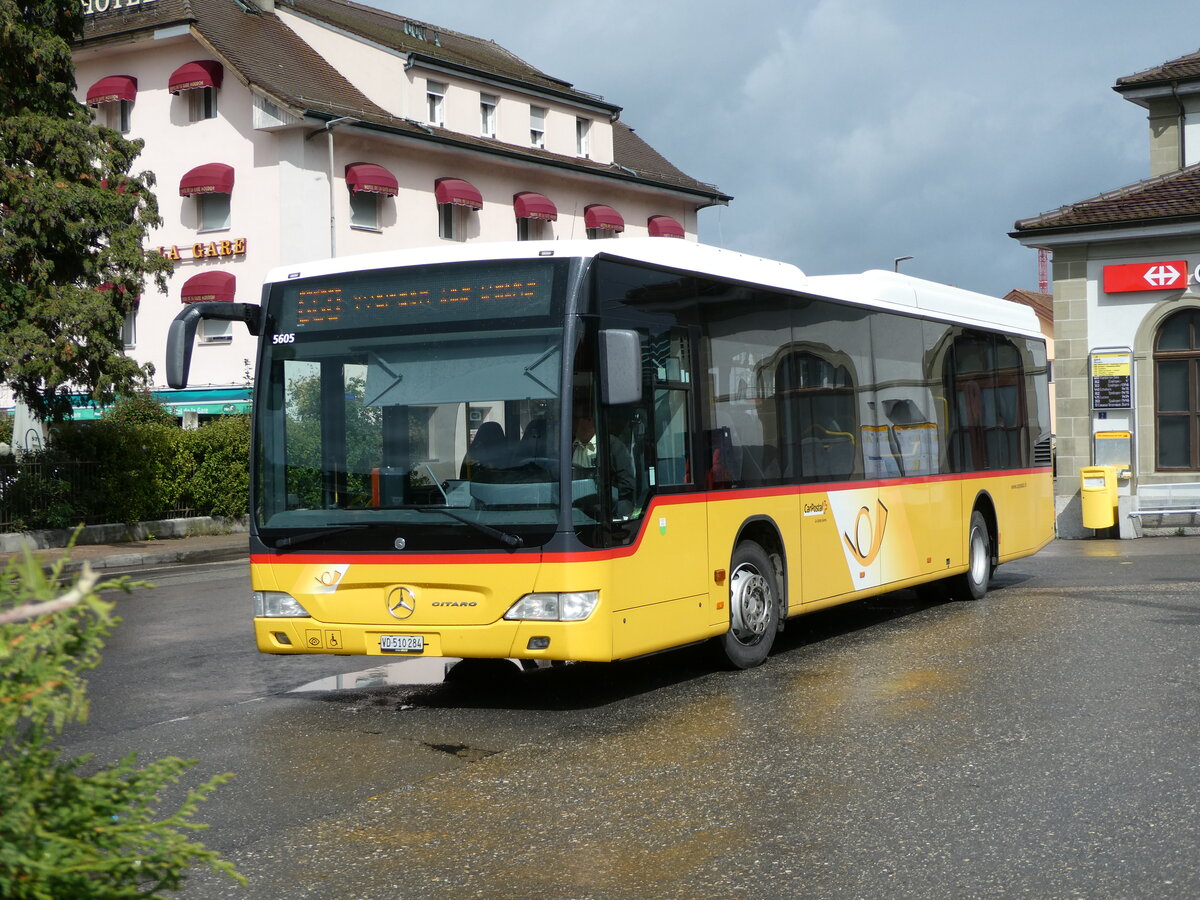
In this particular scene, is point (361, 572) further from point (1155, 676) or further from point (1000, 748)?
point (1155, 676)

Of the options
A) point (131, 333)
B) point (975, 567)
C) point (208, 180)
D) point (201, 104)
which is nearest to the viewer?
point (975, 567)

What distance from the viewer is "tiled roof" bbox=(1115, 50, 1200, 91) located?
103 ft

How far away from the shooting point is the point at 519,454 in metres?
8.73

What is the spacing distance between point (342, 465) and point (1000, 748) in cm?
422

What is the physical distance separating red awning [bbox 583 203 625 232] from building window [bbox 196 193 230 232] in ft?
40.4

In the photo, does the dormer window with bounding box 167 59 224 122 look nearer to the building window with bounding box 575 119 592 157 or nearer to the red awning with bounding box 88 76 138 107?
the red awning with bounding box 88 76 138 107

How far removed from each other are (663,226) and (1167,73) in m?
21.8

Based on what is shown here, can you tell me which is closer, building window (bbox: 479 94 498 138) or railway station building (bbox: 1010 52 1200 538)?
railway station building (bbox: 1010 52 1200 538)

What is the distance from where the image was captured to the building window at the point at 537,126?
47719 mm

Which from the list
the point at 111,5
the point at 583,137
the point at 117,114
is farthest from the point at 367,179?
the point at 583,137

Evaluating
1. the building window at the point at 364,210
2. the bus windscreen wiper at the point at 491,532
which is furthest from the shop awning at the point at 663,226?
the bus windscreen wiper at the point at 491,532

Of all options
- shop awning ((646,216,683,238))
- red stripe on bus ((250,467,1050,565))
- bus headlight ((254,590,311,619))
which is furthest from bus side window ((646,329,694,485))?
shop awning ((646,216,683,238))

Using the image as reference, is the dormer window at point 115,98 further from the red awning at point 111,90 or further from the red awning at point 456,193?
the red awning at point 456,193

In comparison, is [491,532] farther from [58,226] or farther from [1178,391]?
[1178,391]
